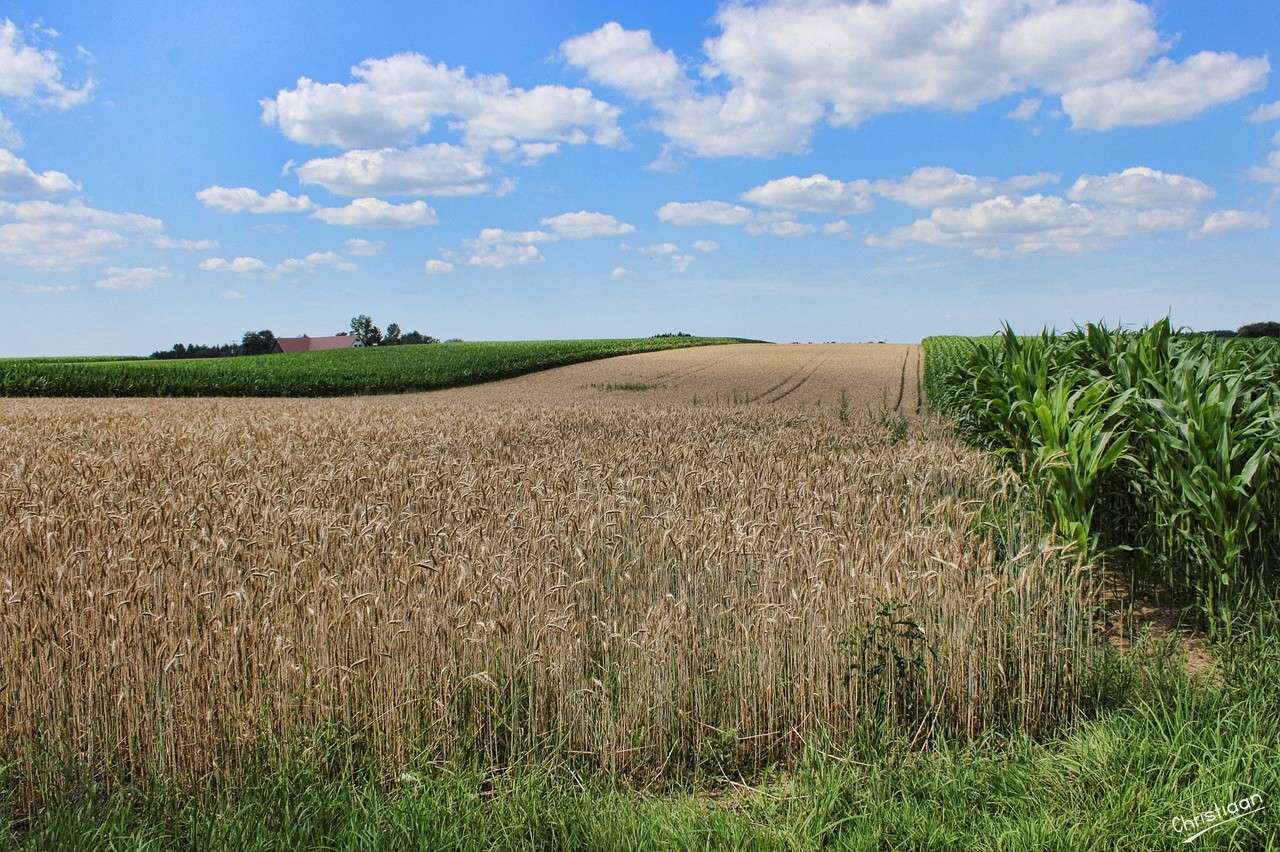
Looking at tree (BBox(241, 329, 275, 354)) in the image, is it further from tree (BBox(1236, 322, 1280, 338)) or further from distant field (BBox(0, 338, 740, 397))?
tree (BBox(1236, 322, 1280, 338))

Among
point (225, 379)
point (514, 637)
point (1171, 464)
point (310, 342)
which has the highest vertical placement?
point (310, 342)

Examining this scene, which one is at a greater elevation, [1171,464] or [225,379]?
[225,379]

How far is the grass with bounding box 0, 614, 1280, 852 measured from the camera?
367 centimetres

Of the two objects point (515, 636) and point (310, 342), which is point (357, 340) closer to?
point (310, 342)

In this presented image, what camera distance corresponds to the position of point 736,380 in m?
39.6

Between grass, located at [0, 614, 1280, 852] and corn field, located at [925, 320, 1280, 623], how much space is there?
2.20 metres

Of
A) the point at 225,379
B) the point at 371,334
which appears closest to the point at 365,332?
the point at 371,334

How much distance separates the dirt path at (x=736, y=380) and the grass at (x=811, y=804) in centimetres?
1913

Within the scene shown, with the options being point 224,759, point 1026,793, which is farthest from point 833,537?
point 224,759

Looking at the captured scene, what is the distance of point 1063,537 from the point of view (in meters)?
7.62

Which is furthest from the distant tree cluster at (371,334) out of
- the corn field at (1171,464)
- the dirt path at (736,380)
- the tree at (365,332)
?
the corn field at (1171,464)

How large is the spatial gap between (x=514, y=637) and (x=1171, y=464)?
17.5 feet

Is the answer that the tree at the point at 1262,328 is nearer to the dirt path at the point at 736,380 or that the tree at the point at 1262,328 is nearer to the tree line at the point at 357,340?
the dirt path at the point at 736,380

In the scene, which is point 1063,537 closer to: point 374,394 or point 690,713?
point 690,713
